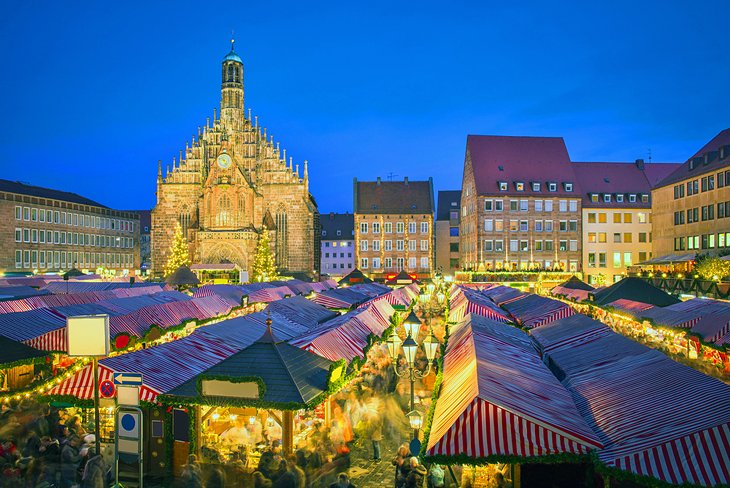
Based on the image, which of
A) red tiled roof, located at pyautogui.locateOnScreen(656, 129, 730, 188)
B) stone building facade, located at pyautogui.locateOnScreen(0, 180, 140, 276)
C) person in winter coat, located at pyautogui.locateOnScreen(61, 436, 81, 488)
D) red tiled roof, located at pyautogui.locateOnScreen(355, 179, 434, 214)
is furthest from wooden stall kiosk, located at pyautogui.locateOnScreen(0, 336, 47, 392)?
red tiled roof, located at pyautogui.locateOnScreen(355, 179, 434, 214)

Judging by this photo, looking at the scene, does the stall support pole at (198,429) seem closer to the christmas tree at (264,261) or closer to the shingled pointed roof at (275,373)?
the shingled pointed roof at (275,373)

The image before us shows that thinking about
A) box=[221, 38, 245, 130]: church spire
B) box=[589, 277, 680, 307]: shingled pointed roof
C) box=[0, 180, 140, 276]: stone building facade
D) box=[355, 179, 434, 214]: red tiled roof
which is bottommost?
box=[589, 277, 680, 307]: shingled pointed roof

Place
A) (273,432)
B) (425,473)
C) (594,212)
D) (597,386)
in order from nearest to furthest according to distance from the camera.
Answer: (425,473) < (597,386) < (273,432) < (594,212)

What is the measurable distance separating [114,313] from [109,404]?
10.6 m

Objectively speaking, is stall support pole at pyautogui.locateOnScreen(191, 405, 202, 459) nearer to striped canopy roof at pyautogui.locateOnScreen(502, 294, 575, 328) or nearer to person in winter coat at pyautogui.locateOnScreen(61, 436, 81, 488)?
person in winter coat at pyautogui.locateOnScreen(61, 436, 81, 488)

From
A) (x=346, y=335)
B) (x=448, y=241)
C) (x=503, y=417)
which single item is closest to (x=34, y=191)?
(x=448, y=241)

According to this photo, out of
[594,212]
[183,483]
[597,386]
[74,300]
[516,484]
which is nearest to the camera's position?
[516,484]

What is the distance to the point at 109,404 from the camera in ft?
35.6

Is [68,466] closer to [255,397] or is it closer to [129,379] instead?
[129,379]

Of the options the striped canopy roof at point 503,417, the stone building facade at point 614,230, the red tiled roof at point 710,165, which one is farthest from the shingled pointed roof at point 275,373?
the stone building facade at point 614,230

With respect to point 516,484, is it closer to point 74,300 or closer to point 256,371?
point 256,371

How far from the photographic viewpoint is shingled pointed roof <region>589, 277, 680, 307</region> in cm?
2420

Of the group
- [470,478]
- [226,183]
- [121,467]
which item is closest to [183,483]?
[121,467]

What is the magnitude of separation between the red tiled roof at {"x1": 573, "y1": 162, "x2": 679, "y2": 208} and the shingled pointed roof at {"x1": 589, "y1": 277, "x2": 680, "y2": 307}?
4376 cm
